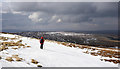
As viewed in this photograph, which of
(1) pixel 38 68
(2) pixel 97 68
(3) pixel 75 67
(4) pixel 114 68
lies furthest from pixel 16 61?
(4) pixel 114 68

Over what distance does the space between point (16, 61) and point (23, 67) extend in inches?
51.2

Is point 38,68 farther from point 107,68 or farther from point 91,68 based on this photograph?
point 107,68

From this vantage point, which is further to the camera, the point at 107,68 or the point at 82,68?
the point at 107,68

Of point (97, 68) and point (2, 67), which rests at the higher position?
point (2, 67)

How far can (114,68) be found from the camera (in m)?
10.7

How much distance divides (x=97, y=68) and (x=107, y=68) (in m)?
1.29

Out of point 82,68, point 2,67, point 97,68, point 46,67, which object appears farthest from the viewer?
point 97,68

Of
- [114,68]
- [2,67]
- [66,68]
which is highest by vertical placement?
[2,67]

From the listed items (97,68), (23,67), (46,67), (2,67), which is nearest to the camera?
(2,67)

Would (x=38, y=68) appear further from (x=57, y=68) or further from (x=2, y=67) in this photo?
(x=2, y=67)

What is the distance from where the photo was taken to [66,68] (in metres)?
8.73

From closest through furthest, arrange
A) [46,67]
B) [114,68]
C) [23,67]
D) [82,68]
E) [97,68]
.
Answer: [23,67] → [46,67] → [82,68] → [97,68] → [114,68]

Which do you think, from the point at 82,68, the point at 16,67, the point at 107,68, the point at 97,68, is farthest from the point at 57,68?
the point at 107,68

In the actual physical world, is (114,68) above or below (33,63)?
below
